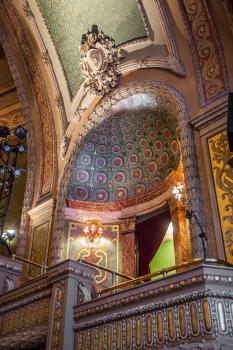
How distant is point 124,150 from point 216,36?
3.62 meters

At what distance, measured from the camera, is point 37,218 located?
9.10 m

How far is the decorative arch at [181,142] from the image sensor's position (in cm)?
597

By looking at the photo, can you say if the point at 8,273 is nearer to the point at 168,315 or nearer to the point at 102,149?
the point at 168,315

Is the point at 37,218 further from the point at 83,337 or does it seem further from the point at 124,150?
the point at 83,337

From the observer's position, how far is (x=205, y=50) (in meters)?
7.02

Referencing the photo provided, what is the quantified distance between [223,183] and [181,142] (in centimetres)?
120

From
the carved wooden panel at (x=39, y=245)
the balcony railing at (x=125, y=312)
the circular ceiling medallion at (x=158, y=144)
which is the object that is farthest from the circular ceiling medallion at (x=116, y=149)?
the balcony railing at (x=125, y=312)

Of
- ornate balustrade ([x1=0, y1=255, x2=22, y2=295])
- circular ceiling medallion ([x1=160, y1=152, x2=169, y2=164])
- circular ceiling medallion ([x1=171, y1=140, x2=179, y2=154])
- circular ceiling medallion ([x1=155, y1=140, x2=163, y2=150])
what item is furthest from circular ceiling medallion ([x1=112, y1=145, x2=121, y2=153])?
ornate balustrade ([x1=0, y1=255, x2=22, y2=295])

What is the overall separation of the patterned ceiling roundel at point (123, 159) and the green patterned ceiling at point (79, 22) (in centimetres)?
147

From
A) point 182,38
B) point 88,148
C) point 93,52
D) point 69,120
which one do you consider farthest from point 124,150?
point 182,38

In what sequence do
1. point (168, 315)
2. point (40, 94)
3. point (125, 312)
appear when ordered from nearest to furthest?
point (168, 315)
point (125, 312)
point (40, 94)

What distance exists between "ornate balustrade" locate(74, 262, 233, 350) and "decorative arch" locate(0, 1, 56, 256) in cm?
585

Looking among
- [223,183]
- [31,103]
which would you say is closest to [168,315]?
[223,183]

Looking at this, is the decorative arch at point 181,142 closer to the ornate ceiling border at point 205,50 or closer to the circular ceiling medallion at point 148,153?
the ornate ceiling border at point 205,50
